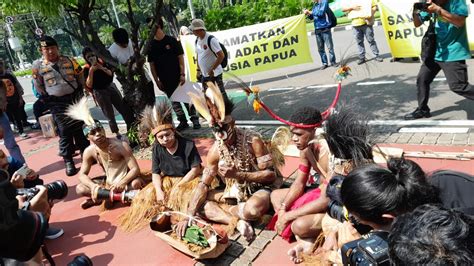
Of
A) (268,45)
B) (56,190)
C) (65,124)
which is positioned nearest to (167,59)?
(65,124)

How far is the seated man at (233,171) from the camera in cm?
337

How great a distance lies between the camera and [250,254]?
3.17 metres

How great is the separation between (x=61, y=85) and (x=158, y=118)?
98.5 inches

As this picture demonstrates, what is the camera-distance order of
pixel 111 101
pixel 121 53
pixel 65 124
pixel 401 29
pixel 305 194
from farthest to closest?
1. pixel 401 29
2. pixel 111 101
3. pixel 121 53
4. pixel 65 124
5. pixel 305 194

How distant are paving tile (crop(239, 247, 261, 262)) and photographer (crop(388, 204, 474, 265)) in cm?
198

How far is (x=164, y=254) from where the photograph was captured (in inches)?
136

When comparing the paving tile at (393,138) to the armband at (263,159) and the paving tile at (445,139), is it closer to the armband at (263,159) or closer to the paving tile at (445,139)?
the paving tile at (445,139)

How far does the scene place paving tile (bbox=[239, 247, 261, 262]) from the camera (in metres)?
3.12

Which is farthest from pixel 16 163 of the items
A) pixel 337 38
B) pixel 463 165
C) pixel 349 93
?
pixel 337 38

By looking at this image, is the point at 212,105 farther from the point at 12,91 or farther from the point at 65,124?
the point at 12,91

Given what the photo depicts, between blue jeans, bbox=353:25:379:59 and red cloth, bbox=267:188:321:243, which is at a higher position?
blue jeans, bbox=353:25:379:59

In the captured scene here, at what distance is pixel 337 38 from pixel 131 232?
1119cm

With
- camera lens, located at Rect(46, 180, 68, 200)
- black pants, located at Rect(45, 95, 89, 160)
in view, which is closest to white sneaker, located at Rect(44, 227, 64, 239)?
camera lens, located at Rect(46, 180, 68, 200)

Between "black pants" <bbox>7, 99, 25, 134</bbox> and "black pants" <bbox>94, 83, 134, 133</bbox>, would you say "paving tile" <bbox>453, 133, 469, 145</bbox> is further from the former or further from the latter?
"black pants" <bbox>7, 99, 25, 134</bbox>
